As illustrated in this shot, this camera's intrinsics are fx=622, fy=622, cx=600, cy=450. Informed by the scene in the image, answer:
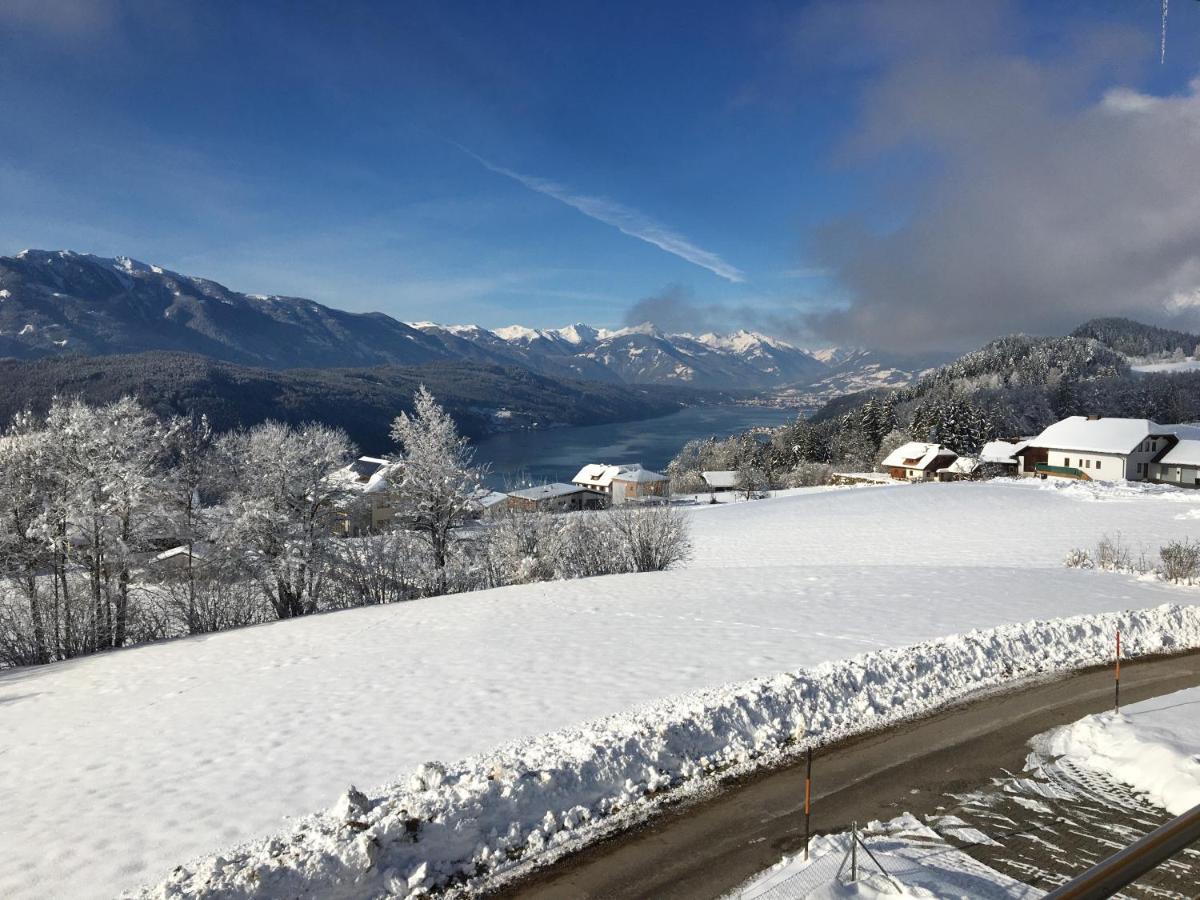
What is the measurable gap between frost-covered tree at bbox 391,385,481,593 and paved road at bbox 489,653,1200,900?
2198cm

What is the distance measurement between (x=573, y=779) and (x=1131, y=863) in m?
7.47

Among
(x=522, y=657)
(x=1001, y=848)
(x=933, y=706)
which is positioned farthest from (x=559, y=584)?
(x=1001, y=848)

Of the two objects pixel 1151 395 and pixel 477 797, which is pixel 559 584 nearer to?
pixel 477 797

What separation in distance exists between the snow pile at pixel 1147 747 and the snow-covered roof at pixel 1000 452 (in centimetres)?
7400

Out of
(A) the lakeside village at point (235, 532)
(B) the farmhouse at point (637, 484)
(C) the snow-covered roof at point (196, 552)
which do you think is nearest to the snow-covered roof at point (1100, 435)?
(B) the farmhouse at point (637, 484)

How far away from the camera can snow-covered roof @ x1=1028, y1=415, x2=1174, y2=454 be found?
190ft

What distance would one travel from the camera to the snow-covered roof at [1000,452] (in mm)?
74375

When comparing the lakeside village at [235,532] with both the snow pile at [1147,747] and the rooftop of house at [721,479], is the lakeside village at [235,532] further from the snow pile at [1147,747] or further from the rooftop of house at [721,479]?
the rooftop of house at [721,479]

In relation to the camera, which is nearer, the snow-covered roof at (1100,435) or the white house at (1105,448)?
the white house at (1105,448)

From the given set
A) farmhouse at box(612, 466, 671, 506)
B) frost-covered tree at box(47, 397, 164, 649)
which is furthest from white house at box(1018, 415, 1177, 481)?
frost-covered tree at box(47, 397, 164, 649)

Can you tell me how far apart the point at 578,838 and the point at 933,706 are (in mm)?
7005

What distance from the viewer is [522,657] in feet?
47.8

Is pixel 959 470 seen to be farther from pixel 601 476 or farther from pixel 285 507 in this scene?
pixel 285 507

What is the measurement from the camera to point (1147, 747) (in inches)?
336
